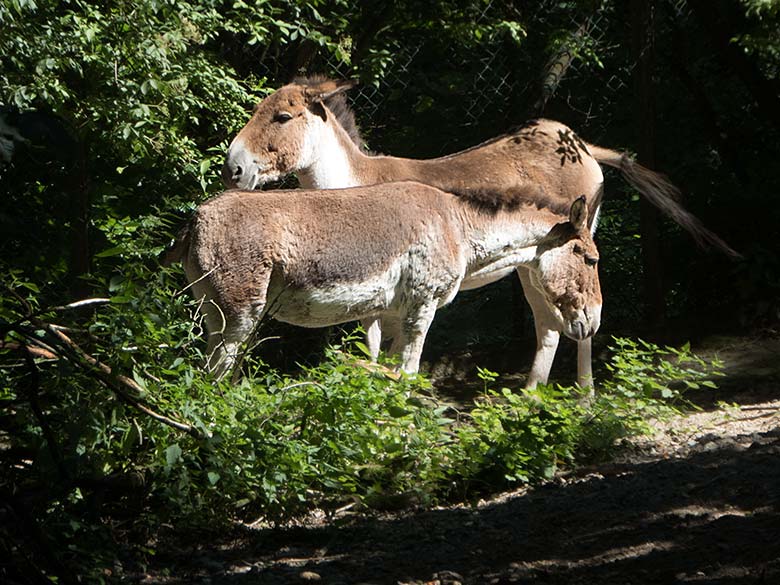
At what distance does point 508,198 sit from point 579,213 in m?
0.53

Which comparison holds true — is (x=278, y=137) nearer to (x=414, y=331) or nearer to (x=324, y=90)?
(x=324, y=90)

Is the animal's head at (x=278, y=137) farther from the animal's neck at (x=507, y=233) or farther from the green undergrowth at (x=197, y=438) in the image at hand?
the green undergrowth at (x=197, y=438)

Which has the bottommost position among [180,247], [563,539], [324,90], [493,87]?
[563,539]

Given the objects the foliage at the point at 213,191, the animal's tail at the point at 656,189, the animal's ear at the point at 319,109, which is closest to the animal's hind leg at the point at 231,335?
the foliage at the point at 213,191

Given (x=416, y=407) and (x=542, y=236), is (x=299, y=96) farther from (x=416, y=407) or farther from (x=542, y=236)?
(x=416, y=407)

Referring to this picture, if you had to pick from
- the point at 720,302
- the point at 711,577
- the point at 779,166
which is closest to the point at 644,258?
the point at 720,302

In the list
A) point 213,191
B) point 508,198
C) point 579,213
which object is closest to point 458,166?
point 508,198

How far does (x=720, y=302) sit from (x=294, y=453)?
249 inches

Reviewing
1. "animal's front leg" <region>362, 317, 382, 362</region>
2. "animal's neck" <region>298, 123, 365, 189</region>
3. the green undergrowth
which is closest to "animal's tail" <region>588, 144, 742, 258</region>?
"animal's neck" <region>298, 123, 365, 189</region>

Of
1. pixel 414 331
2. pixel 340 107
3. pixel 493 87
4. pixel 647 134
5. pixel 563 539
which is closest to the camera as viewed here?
pixel 563 539

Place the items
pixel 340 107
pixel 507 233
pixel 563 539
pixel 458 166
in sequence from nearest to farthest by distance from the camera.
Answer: pixel 563 539 < pixel 507 233 < pixel 458 166 < pixel 340 107

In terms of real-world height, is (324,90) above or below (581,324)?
above

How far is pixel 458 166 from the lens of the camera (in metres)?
8.22

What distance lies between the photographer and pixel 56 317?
5203mm
